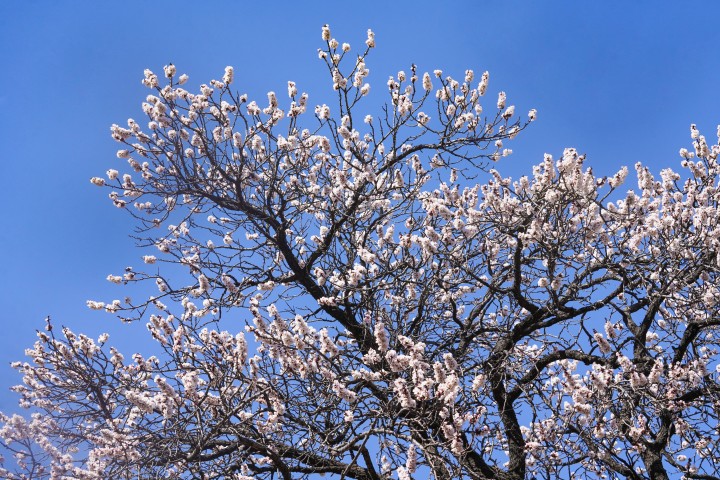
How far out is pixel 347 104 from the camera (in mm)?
7379

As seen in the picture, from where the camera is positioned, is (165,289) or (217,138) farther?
(165,289)

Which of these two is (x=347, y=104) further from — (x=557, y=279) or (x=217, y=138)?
(x=557, y=279)

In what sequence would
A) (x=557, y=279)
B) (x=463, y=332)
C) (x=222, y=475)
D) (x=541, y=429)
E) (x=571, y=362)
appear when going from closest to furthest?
(x=222, y=475)
(x=557, y=279)
(x=541, y=429)
(x=463, y=332)
(x=571, y=362)

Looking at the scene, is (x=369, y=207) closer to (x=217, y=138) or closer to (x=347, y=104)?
(x=347, y=104)

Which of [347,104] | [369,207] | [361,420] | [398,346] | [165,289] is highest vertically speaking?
[347,104]

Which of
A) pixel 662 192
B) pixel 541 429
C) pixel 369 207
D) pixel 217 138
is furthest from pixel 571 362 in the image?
pixel 217 138

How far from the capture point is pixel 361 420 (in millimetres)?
5781

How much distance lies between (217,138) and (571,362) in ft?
17.1

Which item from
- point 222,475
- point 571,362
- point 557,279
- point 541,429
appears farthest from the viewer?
point 571,362

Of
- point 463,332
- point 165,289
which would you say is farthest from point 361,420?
point 165,289

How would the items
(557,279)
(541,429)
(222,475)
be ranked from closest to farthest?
1. (222,475)
2. (557,279)
3. (541,429)

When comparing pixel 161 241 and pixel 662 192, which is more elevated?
pixel 662 192

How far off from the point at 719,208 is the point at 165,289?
6.77 meters

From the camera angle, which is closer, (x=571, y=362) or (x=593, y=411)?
(x=593, y=411)
